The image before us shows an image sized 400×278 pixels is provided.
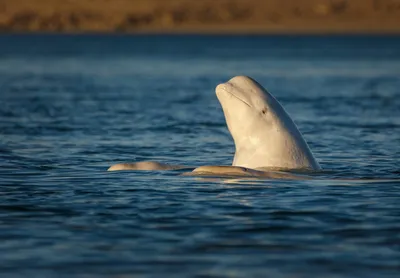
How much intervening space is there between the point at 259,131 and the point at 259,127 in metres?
0.05

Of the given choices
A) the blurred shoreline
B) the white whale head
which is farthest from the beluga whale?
the blurred shoreline

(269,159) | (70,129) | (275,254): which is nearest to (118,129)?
(70,129)

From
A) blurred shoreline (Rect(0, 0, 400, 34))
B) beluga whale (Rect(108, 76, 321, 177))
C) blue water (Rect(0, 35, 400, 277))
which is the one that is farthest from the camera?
blurred shoreline (Rect(0, 0, 400, 34))

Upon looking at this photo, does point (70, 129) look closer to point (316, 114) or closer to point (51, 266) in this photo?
point (316, 114)

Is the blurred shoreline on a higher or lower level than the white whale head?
higher

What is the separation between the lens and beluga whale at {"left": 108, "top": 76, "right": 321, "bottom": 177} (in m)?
15.8

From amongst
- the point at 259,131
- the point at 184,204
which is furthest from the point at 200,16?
the point at 184,204

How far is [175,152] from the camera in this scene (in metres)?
21.0

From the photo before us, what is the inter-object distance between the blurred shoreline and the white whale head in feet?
493

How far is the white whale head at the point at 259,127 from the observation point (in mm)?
15852

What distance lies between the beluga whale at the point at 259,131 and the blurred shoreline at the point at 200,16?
5918 inches

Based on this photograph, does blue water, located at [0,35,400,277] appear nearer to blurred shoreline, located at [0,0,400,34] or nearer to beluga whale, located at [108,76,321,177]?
beluga whale, located at [108,76,321,177]

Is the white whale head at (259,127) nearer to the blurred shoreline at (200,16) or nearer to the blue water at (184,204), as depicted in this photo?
the blue water at (184,204)

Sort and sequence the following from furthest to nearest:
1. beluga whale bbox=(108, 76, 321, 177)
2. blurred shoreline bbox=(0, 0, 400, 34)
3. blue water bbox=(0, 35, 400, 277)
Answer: blurred shoreline bbox=(0, 0, 400, 34)
beluga whale bbox=(108, 76, 321, 177)
blue water bbox=(0, 35, 400, 277)
